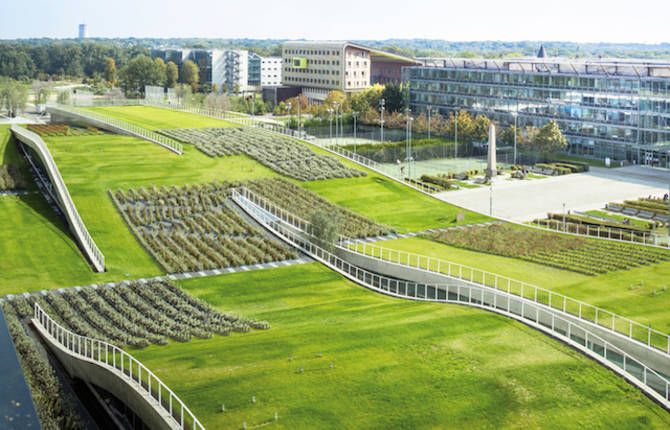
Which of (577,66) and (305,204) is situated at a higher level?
(577,66)

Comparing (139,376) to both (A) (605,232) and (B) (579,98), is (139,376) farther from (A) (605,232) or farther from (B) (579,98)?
(B) (579,98)

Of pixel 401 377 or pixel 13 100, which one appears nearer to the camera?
pixel 401 377

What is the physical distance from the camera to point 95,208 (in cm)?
4988

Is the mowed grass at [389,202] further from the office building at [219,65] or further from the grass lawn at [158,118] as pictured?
the office building at [219,65]

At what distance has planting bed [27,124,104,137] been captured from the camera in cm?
7064

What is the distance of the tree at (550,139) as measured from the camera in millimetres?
76500

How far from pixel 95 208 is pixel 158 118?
3529cm

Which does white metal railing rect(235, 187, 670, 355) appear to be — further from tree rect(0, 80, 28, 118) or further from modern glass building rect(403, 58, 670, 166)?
tree rect(0, 80, 28, 118)

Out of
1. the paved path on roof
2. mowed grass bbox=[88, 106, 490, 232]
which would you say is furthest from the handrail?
the paved path on roof

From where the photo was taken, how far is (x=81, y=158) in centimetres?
6172

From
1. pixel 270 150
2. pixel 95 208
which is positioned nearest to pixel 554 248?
pixel 95 208

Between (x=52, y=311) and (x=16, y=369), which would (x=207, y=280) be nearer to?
(x=52, y=311)

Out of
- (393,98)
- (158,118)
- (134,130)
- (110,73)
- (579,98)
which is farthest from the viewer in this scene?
(110,73)

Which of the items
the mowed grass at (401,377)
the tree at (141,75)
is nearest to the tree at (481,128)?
the mowed grass at (401,377)
